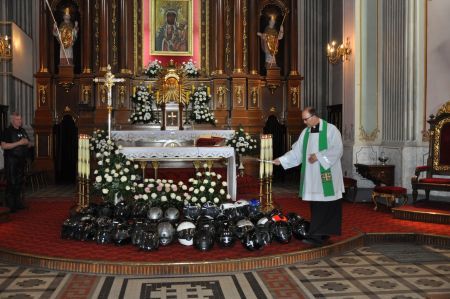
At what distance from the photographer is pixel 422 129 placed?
1122cm

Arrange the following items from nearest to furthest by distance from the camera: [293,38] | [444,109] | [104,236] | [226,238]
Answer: [226,238]
[104,236]
[444,109]
[293,38]

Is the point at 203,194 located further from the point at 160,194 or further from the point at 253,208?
the point at 253,208

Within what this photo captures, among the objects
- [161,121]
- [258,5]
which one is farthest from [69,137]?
[258,5]

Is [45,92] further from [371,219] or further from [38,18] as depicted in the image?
[371,219]

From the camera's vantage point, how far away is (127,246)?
23.5 feet

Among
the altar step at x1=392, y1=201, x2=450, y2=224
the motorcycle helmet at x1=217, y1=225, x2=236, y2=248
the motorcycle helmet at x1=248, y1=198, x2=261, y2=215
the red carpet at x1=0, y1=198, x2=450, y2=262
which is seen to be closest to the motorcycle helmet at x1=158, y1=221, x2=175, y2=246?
the red carpet at x1=0, y1=198, x2=450, y2=262

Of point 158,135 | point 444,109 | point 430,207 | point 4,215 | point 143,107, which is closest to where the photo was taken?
point 4,215

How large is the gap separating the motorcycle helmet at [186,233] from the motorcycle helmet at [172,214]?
478mm

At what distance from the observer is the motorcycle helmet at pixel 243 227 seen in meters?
7.04

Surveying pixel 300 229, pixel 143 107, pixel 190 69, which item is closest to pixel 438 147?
pixel 300 229

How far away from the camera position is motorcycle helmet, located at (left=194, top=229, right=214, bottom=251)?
6875 mm

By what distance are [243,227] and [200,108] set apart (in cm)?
852

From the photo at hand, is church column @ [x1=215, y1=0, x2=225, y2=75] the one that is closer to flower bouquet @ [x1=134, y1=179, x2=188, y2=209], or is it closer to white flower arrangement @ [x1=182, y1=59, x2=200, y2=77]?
white flower arrangement @ [x1=182, y1=59, x2=200, y2=77]

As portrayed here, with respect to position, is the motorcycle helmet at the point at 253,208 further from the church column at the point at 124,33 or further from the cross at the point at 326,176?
the church column at the point at 124,33
